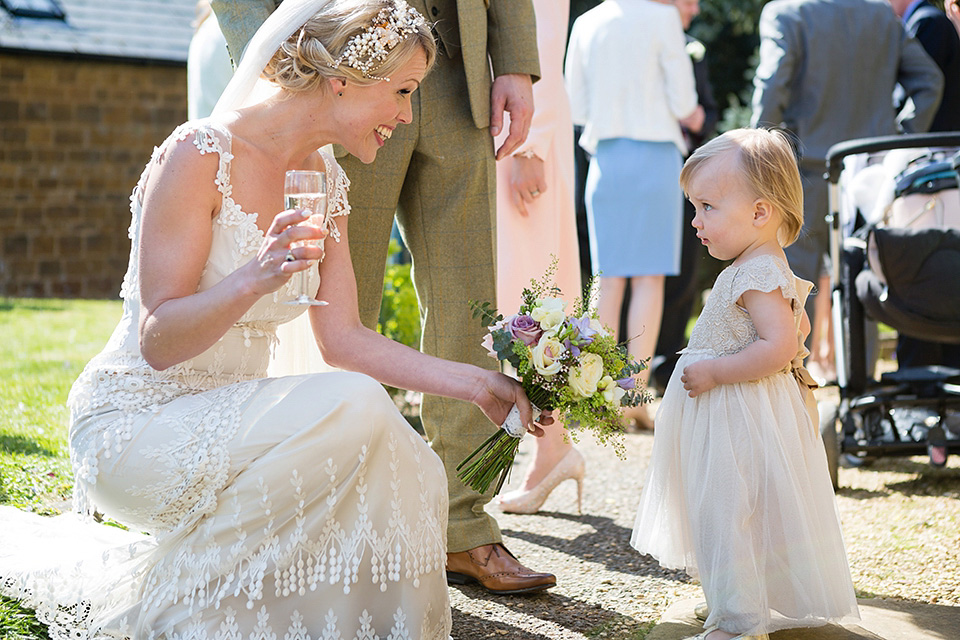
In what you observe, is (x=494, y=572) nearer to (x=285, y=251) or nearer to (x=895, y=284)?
(x=285, y=251)

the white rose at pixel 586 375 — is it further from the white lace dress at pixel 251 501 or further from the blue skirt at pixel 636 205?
the blue skirt at pixel 636 205

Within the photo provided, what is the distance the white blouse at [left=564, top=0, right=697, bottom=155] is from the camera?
5.68 metres

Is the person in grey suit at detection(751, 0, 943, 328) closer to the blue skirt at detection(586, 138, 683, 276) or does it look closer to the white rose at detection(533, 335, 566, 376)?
the blue skirt at detection(586, 138, 683, 276)

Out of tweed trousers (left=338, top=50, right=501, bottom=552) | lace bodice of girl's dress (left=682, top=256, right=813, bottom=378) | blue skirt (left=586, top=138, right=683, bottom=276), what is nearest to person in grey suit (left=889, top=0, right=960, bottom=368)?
blue skirt (left=586, top=138, right=683, bottom=276)

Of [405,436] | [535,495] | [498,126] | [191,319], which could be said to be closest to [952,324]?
[535,495]

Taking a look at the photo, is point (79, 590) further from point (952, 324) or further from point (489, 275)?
point (952, 324)

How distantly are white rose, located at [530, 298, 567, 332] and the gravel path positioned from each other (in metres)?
0.89

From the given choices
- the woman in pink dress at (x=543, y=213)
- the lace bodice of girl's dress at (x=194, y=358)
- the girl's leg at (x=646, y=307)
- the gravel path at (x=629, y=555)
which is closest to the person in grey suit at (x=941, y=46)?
the girl's leg at (x=646, y=307)

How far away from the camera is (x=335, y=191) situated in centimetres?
312

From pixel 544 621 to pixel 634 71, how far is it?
352cm

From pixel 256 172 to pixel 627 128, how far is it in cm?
332

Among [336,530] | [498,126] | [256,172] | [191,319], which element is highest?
[498,126]

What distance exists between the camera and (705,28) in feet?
53.2

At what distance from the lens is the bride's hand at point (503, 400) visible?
2729mm
